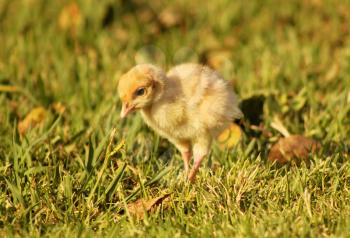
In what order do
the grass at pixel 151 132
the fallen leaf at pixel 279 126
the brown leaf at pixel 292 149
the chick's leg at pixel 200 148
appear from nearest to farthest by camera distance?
the grass at pixel 151 132 < the chick's leg at pixel 200 148 < the brown leaf at pixel 292 149 < the fallen leaf at pixel 279 126

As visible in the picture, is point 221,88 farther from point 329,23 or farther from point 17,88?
point 329,23

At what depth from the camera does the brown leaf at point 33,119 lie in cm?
402

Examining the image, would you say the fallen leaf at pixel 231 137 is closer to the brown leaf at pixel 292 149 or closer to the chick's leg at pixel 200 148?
the brown leaf at pixel 292 149

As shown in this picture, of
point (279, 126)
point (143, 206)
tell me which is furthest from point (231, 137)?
point (143, 206)

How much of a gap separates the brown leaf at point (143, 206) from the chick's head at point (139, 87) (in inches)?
18.1

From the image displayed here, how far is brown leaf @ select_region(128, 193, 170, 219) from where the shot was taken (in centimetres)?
300

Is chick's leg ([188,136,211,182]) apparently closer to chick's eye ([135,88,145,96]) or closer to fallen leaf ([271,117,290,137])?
chick's eye ([135,88,145,96])

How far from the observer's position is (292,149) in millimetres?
3660

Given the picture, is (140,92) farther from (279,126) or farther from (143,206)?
(279,126)

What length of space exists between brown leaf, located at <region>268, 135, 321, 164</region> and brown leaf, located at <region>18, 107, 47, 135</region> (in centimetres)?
140

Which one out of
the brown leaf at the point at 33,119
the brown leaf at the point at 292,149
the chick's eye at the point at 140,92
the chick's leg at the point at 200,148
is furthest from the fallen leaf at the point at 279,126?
the brown leaf at the point at 33,119

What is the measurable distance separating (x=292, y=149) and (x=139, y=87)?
0.95m

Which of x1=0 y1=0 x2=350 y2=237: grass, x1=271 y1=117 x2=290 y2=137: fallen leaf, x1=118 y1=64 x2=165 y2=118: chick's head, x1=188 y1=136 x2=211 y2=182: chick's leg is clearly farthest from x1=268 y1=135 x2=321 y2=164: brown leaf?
x1=118 y1=64 x2=165 y2=118: chick's head

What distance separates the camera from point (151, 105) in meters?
3.46
